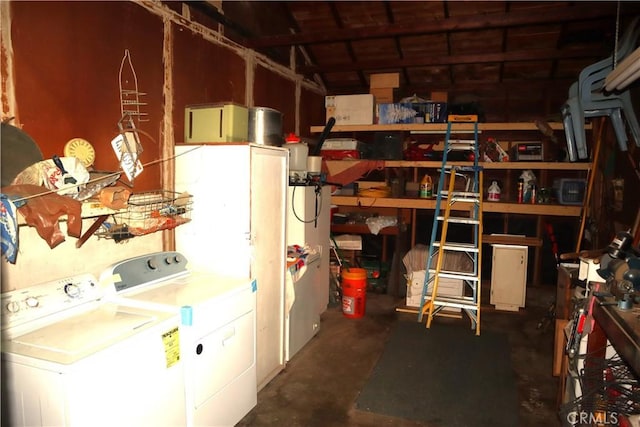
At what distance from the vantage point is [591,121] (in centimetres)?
444

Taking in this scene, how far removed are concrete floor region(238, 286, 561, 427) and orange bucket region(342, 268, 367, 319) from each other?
0.30ft

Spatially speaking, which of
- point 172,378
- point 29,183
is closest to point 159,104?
point 29,183

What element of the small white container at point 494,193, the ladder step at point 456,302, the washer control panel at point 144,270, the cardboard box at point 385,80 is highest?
the cardboard box at point 385,80

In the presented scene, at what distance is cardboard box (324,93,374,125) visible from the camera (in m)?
5.02

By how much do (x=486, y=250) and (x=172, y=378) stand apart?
14.9 feet

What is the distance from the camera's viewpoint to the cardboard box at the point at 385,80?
5203 mm

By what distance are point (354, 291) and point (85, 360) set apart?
117 inches

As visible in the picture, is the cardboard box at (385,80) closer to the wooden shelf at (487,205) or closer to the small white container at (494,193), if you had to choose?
the wooden shelf at (487,205)

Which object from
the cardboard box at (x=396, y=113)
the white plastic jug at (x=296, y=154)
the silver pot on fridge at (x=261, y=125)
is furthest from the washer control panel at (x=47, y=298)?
the cardboard box at (x=396, y=113)

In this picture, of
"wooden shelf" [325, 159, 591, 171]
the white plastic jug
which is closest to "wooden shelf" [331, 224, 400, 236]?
"wooden shelf" [325, 159, 591, 171]

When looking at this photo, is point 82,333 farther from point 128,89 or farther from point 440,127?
point 440,127

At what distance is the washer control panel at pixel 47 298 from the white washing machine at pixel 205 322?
110 mm

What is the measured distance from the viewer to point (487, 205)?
15.4ft

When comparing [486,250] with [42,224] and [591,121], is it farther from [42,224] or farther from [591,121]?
[42,224]
